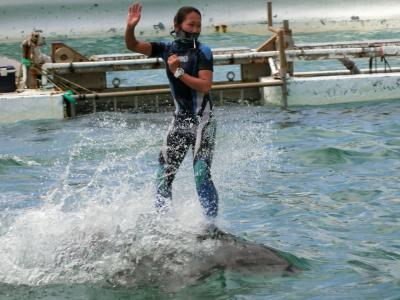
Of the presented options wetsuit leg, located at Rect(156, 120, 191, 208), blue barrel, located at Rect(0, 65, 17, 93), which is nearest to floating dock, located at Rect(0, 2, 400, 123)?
blue barrel, located at Rect(0, 65, 17, 93)

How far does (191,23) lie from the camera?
6.73m

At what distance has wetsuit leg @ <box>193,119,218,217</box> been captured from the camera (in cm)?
689

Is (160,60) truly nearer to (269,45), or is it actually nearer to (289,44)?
(269,45)

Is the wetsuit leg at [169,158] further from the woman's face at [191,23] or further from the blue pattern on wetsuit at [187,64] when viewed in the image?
the woman's face at [191,23]

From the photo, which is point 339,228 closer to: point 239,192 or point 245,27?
point 239,192

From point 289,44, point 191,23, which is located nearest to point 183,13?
point 191,23

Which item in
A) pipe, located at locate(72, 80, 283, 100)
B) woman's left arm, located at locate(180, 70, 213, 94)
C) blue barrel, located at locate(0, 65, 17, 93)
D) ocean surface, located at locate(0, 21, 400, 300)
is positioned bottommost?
ocean surface, located at locate(0, 21, 400, 300)

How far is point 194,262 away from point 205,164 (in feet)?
2.80

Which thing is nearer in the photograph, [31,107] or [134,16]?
[134,16]

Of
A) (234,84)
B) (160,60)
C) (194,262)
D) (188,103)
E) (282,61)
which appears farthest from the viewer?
(160,60)

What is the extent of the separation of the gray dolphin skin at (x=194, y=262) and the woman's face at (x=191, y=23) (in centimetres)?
157

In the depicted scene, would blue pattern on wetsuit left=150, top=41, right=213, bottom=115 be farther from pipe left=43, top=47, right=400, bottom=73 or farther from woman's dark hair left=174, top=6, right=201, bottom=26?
pipe left=43, top=47, right=400, bottom=73

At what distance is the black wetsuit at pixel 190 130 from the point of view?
6848 mm

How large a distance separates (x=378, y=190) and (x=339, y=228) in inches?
56.3
